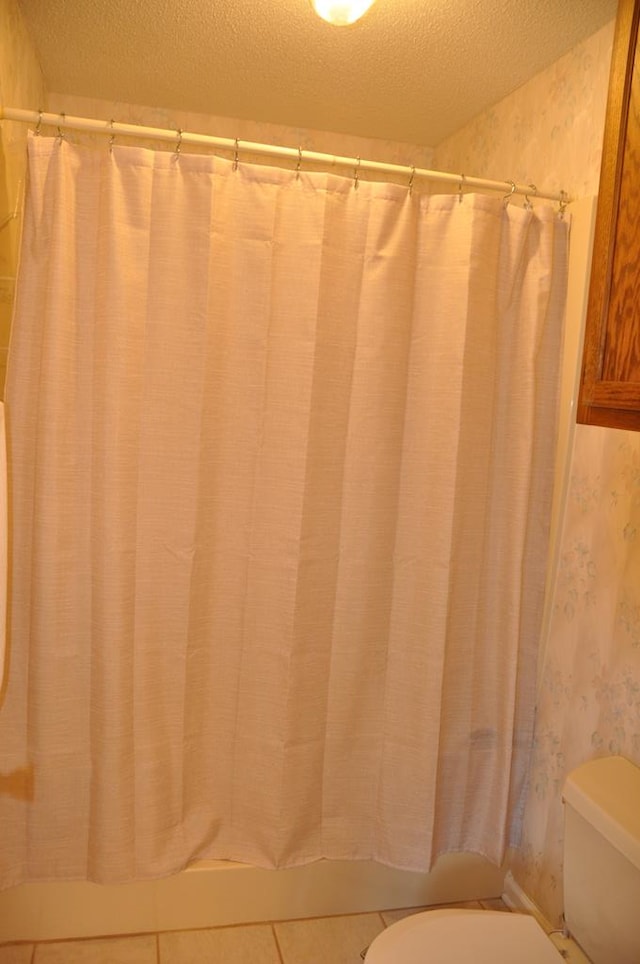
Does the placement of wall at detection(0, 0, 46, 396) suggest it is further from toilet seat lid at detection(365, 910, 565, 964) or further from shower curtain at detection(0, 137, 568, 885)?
toilet seat lid at detection(365, 910, 565, 964)

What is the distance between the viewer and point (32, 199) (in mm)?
1597

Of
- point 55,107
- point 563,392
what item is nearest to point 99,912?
point 563,392

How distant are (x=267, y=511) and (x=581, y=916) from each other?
3.49ft

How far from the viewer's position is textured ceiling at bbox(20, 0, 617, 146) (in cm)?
184

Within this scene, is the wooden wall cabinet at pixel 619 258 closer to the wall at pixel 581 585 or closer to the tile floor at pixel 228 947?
the wall at pixel 581 585

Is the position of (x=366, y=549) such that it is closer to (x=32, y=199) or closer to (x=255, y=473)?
(x=255, y=473)

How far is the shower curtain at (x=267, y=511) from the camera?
1658mm

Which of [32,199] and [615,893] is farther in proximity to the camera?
[32,199]

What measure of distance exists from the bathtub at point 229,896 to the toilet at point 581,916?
1.98ft

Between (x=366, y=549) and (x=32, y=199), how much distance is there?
1.09 meters

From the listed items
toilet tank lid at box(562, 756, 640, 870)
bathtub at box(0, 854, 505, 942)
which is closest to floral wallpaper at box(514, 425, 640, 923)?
toilet tank lid at box(562, 756, 640, 870)

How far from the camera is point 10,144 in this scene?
70.5 inches

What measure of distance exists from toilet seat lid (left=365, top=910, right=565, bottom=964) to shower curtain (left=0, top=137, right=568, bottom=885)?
453 millimetres

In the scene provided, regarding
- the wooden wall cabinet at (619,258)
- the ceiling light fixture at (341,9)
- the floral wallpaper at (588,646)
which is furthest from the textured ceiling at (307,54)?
the floral wallpaper at (588,646)
